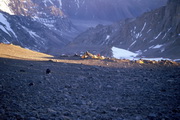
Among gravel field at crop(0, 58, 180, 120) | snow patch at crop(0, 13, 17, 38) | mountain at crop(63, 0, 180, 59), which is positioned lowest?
gravel field at crop(0, 58, 180, 120)

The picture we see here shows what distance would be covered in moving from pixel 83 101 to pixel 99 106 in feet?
1.81

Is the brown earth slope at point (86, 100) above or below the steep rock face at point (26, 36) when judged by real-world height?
below

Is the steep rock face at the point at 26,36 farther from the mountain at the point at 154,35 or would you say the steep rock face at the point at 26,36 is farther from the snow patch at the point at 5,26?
the mountain at the point at 154,35

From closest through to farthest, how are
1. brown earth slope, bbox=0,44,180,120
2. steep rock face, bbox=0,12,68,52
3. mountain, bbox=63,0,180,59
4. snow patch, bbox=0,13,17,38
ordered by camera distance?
brown earth slope, bbox=0,44,180,120
mountain, bbox=63,0,180,59
steep rock face, bbox=0,12,68,52
snow patch, bbox=0,13,17,38

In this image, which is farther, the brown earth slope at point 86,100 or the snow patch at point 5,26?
the snow patch at point 5,26

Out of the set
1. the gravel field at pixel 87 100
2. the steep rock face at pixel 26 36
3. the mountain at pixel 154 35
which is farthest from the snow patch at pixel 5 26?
the gravel field at pixel 87 100

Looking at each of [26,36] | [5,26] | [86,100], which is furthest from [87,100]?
[26,36]

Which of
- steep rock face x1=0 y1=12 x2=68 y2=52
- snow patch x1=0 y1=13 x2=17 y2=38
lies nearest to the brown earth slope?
steep rock face x1=0 y1=12 x2=68 y2=52

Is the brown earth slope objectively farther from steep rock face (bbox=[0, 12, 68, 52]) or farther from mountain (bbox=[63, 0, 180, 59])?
steep rock face (bbox=[0, 12, 68, 52])

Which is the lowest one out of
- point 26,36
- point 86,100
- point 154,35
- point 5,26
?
point 86,100

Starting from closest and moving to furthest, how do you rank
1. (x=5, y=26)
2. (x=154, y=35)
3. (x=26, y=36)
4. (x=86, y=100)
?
(x=86, y=100) < (x=154, y=35) < (x=5, y=26) < (x=26, y=36)

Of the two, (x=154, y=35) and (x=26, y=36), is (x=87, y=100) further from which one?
(x=26, y=36)

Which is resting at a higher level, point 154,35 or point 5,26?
point 5,26

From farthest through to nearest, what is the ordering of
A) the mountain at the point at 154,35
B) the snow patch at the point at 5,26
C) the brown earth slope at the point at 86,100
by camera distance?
the snow patch at the point at 5,26 < the mountain at the point at 154,35 < the brown earth slope at the point at 86,100
